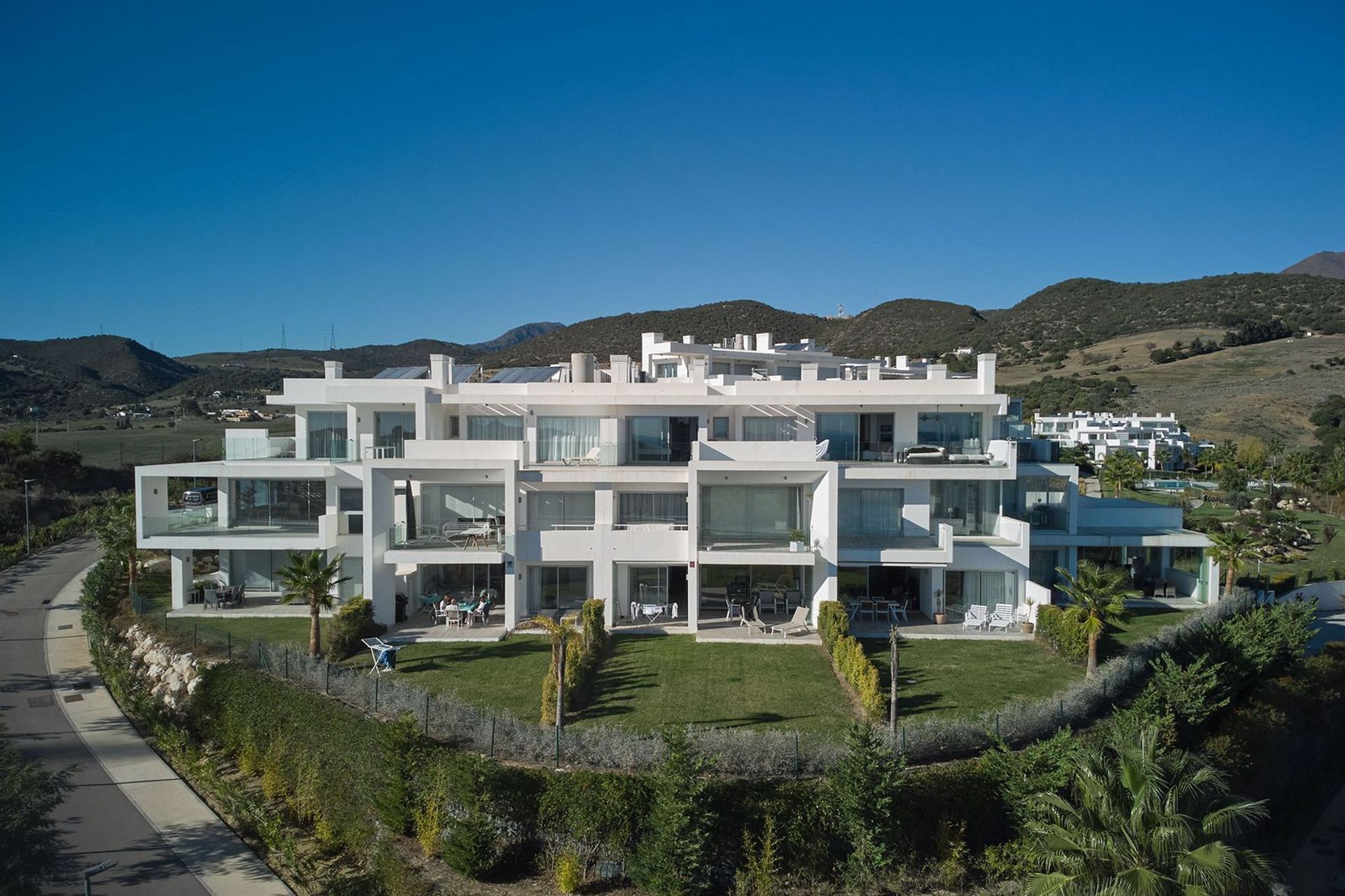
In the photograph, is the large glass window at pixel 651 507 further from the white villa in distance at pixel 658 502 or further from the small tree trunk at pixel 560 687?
the small tree trunk at pixel 560 687

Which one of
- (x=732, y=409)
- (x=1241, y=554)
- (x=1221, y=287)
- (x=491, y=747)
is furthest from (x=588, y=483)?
(x=1221, y=287)

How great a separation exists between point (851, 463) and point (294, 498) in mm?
18111

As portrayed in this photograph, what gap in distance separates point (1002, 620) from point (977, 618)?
69cm

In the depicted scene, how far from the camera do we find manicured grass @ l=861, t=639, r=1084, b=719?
18.2 m

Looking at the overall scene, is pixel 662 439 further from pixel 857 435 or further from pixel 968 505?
pixel 968 505

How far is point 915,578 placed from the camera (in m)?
26.5

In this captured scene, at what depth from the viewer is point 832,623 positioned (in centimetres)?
2188

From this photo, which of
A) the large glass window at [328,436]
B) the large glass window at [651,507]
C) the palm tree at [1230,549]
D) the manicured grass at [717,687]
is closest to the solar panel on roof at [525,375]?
the large glass window at [328,436]

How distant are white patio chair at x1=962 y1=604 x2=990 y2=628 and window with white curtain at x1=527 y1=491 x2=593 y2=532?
11.6 m

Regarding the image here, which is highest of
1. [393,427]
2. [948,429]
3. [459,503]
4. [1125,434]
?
[393,427]

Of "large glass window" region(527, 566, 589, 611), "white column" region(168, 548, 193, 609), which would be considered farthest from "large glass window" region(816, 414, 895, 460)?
"white column" region(168, 548, 193, 609)

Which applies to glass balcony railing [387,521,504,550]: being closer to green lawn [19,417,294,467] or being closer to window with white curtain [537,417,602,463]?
window with white curtain [537,417,602,463]

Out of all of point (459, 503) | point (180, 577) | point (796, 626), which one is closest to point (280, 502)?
point (180, 577)

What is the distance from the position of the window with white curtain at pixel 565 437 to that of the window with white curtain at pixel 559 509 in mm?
1737
